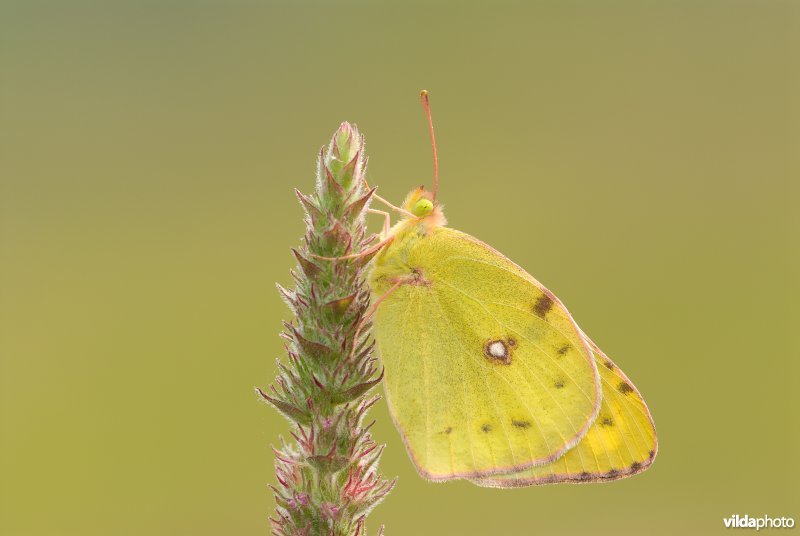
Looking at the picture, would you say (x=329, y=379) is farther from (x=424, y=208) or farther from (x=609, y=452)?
(x=609, y=452)

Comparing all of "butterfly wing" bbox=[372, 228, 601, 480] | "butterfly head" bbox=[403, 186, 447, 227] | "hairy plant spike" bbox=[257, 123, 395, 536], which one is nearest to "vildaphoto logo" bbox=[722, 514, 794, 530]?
"butterfly wing" bbox=[372, 228, 601, 480]

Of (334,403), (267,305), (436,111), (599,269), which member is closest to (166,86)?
(436,111)

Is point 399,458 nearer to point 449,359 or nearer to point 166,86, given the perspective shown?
point 449,359

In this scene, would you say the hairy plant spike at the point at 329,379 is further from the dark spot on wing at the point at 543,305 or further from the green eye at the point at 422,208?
the dark spot on wing at the point at 543,305

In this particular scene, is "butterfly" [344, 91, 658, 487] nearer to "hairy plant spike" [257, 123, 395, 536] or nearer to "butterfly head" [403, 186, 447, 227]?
"butterfly head" [403, 186, 447, 227]

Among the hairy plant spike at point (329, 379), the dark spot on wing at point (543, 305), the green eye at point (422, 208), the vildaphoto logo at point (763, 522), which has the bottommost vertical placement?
the hairy plant spike at point (329, 379)

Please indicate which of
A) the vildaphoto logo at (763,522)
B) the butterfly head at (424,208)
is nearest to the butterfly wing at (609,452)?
the butterfly head at (424,208)
